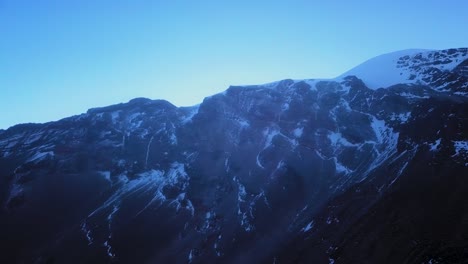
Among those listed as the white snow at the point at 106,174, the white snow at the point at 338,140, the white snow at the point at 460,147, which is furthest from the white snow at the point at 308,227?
the white snow at the point at 106,174

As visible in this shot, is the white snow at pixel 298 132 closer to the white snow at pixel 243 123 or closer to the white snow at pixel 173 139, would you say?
the white snow at pixel 243 123

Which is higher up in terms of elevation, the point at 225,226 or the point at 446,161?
the point at 446,161

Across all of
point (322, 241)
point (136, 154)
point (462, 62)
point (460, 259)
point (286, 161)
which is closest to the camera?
point (460, 259)

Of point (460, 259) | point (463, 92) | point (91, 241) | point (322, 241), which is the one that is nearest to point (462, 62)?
point (463, 92)

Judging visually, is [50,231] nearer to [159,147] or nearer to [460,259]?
[159,147]

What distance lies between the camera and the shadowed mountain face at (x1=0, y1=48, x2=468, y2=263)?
90.1 metres

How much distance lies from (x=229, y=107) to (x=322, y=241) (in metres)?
111

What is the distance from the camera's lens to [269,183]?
144 meters

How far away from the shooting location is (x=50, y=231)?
13812cm

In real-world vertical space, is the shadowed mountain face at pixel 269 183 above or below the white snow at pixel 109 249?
above

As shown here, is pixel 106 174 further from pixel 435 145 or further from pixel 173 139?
pixel 435 145

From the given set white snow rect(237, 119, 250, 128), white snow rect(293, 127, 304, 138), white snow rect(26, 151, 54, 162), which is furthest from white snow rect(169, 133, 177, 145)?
white snow rect(293, 127, 304, 138)

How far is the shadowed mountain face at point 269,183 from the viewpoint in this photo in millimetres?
90125

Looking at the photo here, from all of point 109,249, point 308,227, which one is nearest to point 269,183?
point 308,227
